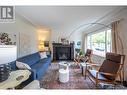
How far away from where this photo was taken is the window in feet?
14.7

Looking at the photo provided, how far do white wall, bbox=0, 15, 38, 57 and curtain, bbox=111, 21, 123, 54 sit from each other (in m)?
2.67

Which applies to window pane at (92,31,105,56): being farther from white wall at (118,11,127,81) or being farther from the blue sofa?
the blue sofa

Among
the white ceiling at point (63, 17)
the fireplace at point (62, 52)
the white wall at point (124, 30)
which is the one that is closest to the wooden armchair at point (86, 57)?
the fireplace at point (62, 52)

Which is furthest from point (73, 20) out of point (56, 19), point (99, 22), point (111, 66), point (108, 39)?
point (111, 66)

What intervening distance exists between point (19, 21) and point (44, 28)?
134 cm

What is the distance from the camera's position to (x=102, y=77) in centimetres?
323

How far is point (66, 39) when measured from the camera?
612 cm

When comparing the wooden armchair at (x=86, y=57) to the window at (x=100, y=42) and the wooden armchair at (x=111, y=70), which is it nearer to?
the window at (x=100, y=42)

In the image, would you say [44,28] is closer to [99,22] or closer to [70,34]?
[70,34]

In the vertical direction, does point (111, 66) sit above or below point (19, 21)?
below

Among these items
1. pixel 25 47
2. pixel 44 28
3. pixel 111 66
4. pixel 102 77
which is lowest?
pixel 102 77

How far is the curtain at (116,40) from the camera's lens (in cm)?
370

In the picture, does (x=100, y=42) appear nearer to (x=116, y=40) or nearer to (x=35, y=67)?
(x=116, y=40)

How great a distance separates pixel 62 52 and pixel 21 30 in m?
2.97
